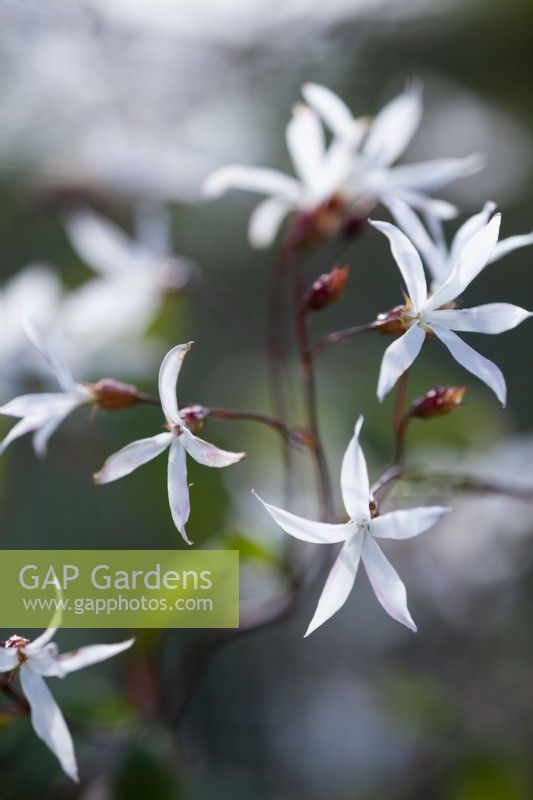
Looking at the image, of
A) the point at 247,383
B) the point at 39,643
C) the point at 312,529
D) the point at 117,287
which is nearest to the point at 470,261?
the point at 312,529

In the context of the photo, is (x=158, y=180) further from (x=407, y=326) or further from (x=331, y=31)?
(x=407, y=326)

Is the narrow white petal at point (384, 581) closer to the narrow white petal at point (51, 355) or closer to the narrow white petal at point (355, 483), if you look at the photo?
the narrow white petal at point (355, 483)

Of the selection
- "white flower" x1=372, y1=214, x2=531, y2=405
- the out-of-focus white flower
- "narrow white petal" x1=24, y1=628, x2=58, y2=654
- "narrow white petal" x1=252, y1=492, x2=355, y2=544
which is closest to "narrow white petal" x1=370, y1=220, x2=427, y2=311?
"white flower" x1=372, y1=214, x2=531, y2=405

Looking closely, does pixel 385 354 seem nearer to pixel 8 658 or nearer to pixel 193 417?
pixel 193 417

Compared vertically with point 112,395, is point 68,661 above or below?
below

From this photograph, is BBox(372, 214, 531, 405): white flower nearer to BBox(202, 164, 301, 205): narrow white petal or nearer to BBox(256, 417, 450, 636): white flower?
BBox(256, 417, 450, 636): white flower

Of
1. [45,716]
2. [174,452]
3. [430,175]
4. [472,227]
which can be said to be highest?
[430,175]

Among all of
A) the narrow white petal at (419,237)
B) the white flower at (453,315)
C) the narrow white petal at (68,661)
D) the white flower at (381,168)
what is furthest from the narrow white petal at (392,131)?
the narrow white petal at (68,661)
